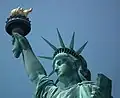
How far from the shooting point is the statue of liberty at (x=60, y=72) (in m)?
10.8

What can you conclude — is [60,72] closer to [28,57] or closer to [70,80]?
[70,80]

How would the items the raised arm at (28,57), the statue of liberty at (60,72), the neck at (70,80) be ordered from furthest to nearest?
the raised arm at (28,57)
the neck at (70,80)
the statue of liberty at (60,72)

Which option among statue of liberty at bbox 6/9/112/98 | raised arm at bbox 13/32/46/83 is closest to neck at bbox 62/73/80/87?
statue of liberty at bbox 6/9/112/98

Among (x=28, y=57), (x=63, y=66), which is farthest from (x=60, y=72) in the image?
(x=28, y=57)

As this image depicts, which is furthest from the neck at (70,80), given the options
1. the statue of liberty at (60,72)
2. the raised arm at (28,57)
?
the raised arm at (28,57)

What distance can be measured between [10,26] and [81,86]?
2.09m

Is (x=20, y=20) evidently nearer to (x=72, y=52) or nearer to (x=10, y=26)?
(x=10, y=26)

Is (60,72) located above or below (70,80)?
above

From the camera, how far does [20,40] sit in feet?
39.1

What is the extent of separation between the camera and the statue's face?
36.8 feet

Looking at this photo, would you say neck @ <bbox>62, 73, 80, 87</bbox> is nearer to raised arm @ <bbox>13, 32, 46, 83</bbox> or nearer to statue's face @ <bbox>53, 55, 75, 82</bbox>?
statue's face @ <bbox>53, 55, 75, 82</bbox>

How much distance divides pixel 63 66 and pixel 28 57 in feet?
2.40

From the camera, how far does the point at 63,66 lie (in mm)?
11281

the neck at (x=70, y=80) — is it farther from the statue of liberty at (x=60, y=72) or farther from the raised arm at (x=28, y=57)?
the raised arm at (x=28, y=57)
